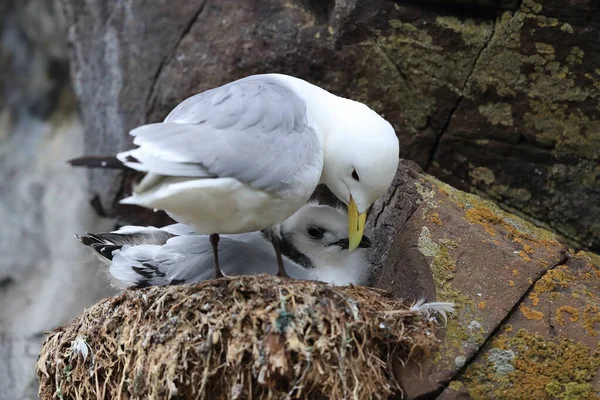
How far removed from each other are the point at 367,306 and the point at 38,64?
4.00 m

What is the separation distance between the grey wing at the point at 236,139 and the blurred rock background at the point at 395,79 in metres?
0.79

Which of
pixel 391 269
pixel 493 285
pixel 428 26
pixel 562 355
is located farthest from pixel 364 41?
pixel 562 355

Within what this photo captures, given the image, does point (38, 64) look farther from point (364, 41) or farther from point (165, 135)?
point (165, 135)

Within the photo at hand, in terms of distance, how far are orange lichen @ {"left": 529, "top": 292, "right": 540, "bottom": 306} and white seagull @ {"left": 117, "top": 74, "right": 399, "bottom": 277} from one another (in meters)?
0.68

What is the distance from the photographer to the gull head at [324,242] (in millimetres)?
3424

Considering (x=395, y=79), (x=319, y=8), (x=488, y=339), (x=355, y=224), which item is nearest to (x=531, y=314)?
(x=488, y=339)

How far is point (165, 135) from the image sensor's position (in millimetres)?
2742

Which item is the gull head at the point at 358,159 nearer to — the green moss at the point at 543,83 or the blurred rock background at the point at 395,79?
the blurred rock background at the point at 395,79

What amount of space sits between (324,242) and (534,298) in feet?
2.95

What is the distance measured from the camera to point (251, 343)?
2.65 m

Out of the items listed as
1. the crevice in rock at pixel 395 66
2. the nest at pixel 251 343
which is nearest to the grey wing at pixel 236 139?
the nest at pixel 251 343

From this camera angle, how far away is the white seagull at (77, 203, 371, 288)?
3322 millimetres

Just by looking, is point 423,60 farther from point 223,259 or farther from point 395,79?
point 223,259

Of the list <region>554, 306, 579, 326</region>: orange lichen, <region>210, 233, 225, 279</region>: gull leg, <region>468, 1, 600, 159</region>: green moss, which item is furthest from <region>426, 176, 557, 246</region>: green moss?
<region>210, 233, 225, 279</region>: gull leg
